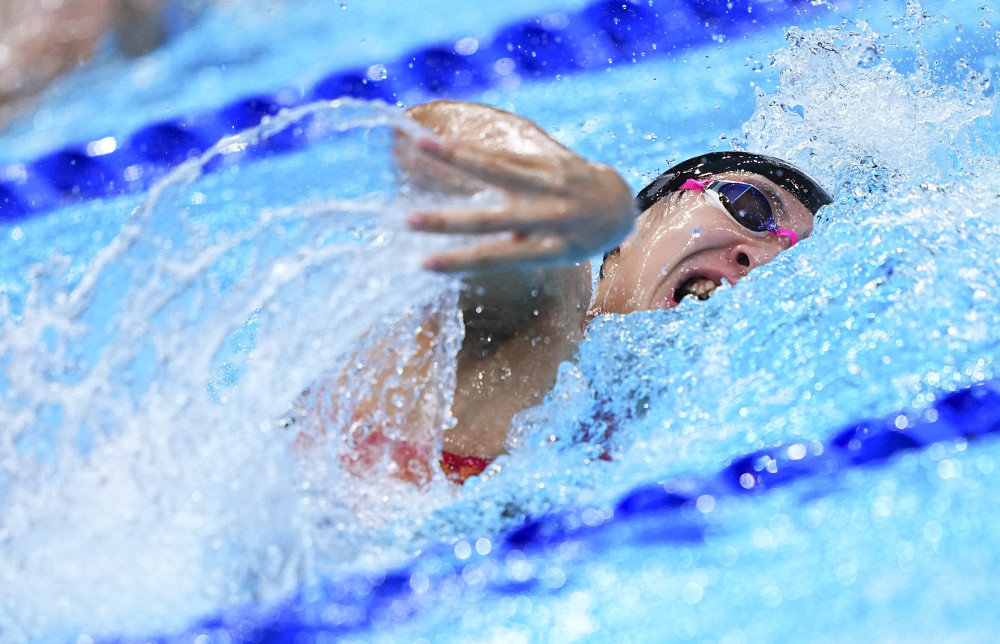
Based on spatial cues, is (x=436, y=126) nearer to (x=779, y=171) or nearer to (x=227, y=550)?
(x=227, y=550)

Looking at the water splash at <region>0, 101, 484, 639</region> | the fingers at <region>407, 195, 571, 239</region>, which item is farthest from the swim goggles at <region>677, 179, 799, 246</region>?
the fingers at <region>407, 195, 571, 239</region>

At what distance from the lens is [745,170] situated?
1712mm

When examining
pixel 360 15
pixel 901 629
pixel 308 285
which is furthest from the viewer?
pixel 360 15

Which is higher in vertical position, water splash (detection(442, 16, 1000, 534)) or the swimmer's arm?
the swimmer's arm

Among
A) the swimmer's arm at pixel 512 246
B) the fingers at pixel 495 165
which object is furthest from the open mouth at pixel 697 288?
the fingers at pixel 495 165

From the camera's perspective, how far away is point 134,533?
1087 mm

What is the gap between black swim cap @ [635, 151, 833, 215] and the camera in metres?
1.71

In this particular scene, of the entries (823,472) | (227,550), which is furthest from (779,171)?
(227,550)

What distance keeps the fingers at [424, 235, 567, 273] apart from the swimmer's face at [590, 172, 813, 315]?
668mm

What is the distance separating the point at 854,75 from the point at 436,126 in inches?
55.5

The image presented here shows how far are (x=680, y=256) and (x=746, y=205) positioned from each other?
150mm

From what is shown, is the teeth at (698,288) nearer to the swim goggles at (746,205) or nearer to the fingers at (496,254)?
the swim goggles at (746,205)

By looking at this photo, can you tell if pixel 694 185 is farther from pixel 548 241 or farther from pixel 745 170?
pixel 548 241

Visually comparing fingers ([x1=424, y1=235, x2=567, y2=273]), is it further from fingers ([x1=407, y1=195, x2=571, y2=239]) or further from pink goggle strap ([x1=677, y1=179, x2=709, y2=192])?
pink goggle strap ([x1=677, y1=179, x2=709, y2=192])
